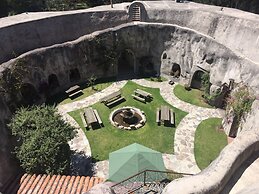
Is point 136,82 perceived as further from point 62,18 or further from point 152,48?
point 62,18

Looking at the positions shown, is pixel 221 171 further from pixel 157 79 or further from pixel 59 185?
pixel 157 79

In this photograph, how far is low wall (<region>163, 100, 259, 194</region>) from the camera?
7.66m

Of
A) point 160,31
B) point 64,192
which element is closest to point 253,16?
point 160,31

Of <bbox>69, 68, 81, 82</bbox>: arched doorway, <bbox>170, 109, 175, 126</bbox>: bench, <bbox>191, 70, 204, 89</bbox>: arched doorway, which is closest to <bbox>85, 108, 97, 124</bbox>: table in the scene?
<bbox>69, 68, 81, 82</bbox>: arched doorway

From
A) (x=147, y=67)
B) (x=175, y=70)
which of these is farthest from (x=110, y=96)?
(x=175, y=70)

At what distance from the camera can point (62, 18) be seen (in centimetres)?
2558

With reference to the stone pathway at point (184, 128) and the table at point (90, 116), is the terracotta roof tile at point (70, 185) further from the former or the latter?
the table at point (90, 116)

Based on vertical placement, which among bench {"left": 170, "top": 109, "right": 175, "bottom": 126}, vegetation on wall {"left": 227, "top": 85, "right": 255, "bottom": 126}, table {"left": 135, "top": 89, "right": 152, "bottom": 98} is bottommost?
bench {"left": 170, "top": 109, "right": 175, "bottom": 126}

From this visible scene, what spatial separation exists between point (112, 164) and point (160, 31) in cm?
1446

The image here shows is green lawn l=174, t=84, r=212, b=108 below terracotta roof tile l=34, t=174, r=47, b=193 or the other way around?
below

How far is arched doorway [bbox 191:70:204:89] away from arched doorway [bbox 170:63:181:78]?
5.59 feet

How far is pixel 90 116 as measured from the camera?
72.3ft

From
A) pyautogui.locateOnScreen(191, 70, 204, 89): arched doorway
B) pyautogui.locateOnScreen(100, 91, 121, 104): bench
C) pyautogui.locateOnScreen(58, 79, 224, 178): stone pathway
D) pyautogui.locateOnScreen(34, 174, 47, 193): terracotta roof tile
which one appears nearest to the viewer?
pyautogui.locateOnScreen(34, 174, 47, 193): terracotta roof tile

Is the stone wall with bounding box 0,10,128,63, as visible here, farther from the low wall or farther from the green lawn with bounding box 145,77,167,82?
the low wall
